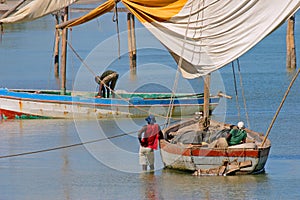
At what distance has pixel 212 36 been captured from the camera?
66.0 ft

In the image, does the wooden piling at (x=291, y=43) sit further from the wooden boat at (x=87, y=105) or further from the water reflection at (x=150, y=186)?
the water reflection at (x=150, y=186)

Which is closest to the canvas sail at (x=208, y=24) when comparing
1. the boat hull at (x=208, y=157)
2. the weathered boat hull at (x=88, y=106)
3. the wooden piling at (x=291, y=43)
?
the boat hull at (x=208, y=157)

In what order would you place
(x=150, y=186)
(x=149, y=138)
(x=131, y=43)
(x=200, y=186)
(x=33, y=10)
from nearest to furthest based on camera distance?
1. (x=200, y=186)
2. (x=150, y=186)
3. (x=149, y=138)
4. (x=33, y=10)
5. (x=131, y=43)

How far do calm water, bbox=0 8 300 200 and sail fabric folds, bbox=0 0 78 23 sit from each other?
3414 mm

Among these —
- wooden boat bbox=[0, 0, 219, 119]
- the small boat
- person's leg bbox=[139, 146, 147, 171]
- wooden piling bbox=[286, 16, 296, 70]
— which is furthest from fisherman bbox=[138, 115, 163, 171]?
wooden piling bbox=[286, 16, 296, 70]

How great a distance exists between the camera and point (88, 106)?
1148 inches

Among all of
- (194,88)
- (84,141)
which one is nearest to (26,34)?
(194,88)

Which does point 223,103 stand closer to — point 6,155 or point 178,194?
point 6,155

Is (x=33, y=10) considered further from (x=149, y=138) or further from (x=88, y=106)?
(x=88, y=106)

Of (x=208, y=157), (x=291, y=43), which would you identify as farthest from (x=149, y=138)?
(x=291, y=43)

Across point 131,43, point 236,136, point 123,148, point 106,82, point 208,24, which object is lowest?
point 123,148

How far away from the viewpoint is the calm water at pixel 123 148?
19.3 m

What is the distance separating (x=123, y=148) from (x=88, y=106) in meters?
4.97

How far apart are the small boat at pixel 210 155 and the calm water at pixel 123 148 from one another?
23cm
